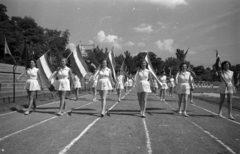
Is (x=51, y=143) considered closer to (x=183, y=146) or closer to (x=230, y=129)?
(x=183, y=146)

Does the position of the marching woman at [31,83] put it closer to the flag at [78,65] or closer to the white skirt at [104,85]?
the flag at [78,65]

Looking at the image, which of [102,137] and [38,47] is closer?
[102,137]

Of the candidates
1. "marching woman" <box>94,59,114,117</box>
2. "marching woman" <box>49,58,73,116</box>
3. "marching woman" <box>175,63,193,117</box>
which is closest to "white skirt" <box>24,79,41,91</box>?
"marching woman" <box>49,58,73,116</box>

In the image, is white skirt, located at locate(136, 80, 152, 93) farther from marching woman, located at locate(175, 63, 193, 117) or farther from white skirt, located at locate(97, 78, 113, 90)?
marching woman, located at locate(175, 63, 193, 117)

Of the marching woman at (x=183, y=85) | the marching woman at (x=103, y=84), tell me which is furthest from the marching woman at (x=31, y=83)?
the marching woman at (x=183, y=85)

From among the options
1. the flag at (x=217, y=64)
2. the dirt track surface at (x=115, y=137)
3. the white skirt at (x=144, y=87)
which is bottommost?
the dirt track surface at (x=115, y=137)

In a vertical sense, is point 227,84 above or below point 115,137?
above

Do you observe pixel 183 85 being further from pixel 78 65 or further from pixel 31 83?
pixel 31 83

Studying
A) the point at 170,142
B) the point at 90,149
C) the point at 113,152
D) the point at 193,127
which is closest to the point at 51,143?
the point at 90,149

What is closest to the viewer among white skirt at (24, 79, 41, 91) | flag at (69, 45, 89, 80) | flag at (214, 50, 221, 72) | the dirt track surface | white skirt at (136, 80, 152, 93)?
the dirt track surface

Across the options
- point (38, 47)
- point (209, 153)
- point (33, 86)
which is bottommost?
point (209, 153)

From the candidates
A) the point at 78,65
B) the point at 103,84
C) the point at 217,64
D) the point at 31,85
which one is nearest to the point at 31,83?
the point at 31,85

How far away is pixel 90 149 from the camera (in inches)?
172

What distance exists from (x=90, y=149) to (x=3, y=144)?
2186 millimetres
